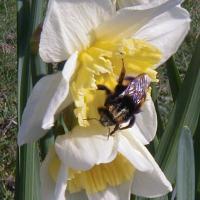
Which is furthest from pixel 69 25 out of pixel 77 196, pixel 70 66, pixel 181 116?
pixel 181 116

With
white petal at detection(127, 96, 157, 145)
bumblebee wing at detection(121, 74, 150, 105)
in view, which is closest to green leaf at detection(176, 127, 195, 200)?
white petal at detection(127, 96, 157, 145)

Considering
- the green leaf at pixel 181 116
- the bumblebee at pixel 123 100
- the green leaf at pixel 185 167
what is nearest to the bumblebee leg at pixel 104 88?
the bumblebee at pixel 123 100

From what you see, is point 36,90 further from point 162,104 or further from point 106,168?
point 162,104

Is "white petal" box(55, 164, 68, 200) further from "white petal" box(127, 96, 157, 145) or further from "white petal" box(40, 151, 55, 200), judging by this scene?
"white petal" box(127, 96, 157, 145)

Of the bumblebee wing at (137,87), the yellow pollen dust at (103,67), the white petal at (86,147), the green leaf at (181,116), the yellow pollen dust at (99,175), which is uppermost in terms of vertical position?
the yellow pollen dust at (103,67)

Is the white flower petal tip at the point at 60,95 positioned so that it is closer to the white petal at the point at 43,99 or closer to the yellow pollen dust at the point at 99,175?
Result: the white petal at the point at 43,99

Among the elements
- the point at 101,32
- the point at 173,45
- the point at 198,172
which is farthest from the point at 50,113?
the point at 198,172
